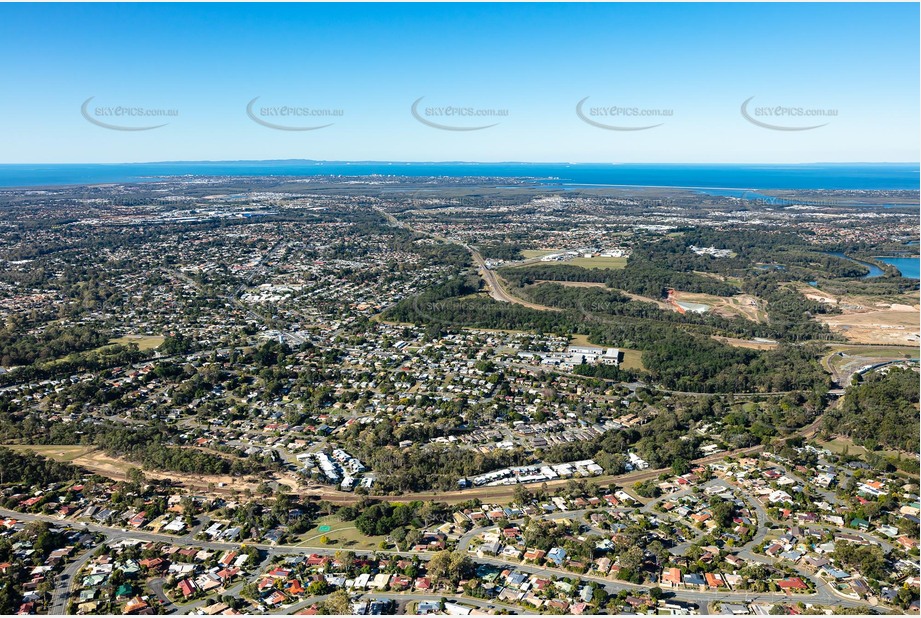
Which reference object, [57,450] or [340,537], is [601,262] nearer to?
[340,537]

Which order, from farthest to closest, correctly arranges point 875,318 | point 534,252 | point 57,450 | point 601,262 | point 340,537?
point 534,252 → point 601,262 → point 875,318 → point 57,450 → point 340,537

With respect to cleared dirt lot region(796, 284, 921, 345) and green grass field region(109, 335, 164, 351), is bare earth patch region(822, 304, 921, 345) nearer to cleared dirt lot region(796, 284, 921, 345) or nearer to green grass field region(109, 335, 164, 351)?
cleared dirt lot region(796, 284, 921, 345)

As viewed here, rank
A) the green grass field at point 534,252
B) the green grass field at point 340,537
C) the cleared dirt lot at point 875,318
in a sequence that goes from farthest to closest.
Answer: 1. the green grass field at point 534,252
2. the cleared dirt lot at point 875,318
3. the green grass field at point 340,537

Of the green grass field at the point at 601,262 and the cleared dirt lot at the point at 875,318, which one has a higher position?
the green grass field at the point at 601,262

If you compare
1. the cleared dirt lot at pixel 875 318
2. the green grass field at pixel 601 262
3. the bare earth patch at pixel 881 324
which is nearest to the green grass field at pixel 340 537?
the cleared dirt lot at pixel 875 318

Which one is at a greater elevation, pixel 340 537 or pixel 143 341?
pixel 143 341

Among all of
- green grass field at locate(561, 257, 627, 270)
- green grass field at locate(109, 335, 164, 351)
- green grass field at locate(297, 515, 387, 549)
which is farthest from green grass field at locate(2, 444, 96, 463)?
green grass field at locate(561, 257, 627, 270)

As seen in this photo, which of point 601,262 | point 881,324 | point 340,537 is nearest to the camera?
point 340,537

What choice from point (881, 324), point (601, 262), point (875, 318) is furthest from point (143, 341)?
point (875, 318)

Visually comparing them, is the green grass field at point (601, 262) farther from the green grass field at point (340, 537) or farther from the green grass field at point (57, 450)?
the green grass field at point (57, 450)

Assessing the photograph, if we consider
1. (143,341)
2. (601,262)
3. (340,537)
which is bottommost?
(340,537)

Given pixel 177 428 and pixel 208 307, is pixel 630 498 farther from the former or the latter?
pixel 208 307
